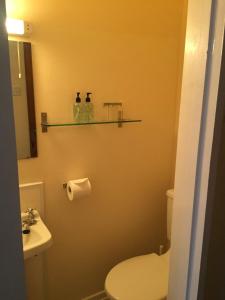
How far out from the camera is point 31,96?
1400mm

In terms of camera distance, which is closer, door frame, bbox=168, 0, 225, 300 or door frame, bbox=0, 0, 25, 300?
A: door frame, bbox=0, 0, 25, 300

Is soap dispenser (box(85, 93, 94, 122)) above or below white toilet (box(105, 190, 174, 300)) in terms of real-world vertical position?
above

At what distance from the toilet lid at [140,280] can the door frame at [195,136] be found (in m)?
0.70

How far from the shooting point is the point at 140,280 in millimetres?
1562

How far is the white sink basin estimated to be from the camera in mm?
1197

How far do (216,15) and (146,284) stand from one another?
149cm

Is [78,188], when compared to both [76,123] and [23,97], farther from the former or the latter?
[23,97]

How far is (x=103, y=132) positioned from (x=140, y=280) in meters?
0.99

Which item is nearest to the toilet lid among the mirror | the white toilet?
the white toilet

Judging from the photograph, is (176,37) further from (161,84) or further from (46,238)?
(46,238)

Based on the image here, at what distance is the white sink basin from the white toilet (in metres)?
0.54

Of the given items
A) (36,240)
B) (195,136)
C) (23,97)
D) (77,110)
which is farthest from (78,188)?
(195,136)

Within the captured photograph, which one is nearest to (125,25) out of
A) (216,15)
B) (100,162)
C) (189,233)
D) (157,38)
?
(157,38)

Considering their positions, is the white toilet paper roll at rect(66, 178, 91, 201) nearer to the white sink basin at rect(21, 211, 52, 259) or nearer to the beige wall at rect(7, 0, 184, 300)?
the beige wall at rect(7, 0, 184, 300)
